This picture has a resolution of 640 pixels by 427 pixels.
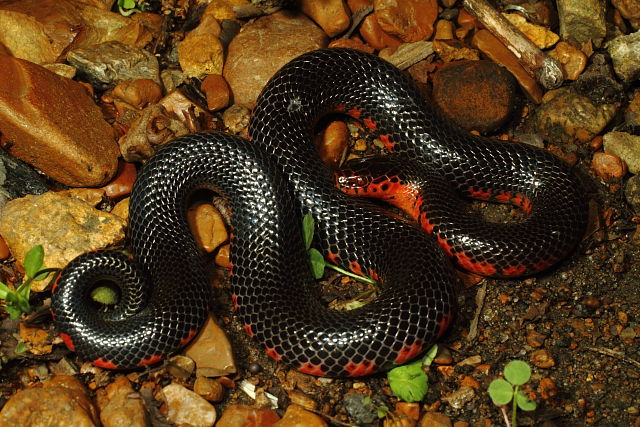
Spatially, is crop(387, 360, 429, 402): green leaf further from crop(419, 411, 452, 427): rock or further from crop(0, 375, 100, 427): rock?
crop(0, 375, 100, 427): rock

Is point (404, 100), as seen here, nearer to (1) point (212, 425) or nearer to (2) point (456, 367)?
(2) point (456, 367)

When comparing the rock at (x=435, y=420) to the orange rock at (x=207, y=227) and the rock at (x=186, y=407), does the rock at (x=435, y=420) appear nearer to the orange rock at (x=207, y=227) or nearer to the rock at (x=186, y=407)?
the rock at (x=186, y=407)

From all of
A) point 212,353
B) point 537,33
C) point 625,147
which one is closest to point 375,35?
point 537,33

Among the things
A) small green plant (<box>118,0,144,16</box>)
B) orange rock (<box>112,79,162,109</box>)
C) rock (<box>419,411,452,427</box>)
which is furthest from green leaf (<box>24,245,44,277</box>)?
small green plant (<box>118,0,144,16</box>)

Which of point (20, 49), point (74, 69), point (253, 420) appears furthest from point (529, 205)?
point (20, 49)

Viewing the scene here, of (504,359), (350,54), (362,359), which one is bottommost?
(504,359)

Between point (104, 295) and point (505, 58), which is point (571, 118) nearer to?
point (505, 58)

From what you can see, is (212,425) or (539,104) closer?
(212,425)
